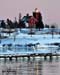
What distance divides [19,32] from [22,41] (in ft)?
41.9

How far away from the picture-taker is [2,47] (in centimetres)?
15312

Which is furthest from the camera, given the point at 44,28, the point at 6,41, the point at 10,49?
the point at 44,28

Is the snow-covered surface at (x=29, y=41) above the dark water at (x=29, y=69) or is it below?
below

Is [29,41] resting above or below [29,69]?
below

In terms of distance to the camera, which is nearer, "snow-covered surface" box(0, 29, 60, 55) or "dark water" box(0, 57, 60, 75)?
"dark water" box(0, 57, 60, 75)

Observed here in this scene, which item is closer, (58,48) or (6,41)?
(58,48)

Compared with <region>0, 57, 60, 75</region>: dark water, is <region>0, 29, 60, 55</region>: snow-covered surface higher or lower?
lower

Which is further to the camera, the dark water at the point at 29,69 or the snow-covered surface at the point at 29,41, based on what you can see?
the snow-covered surface at the point at 29,41

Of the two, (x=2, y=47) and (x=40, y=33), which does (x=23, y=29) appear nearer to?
(x=40, y=33)

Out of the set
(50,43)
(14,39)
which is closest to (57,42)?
(50,43)

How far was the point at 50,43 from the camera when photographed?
535ft

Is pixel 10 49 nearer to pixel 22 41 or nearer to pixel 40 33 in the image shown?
pixel 22 41

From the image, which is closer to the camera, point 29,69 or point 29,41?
point 29,69

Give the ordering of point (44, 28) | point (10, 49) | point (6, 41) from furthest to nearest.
Result: point (44, 28), point (6, 41), point (10, 49)
